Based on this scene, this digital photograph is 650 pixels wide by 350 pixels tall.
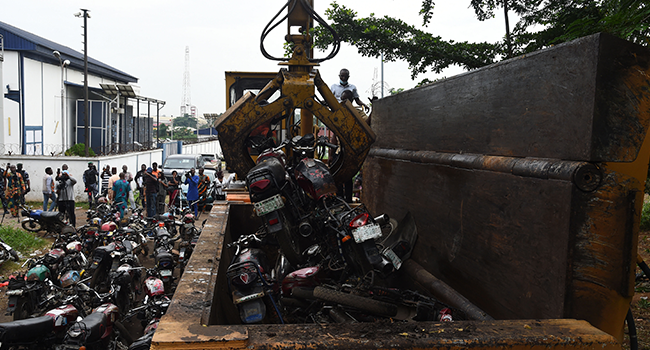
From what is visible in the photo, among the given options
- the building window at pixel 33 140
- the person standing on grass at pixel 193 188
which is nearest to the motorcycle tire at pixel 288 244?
the person standing on grass at pixel 193 188

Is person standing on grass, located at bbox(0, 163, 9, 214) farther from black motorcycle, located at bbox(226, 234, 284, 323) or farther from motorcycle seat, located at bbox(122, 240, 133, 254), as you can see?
black motorcycle, located at bbox(226, 234, 284, 323)

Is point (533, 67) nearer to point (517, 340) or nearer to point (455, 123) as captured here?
point (455, 123)

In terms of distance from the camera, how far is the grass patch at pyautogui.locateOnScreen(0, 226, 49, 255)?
975 centimetres

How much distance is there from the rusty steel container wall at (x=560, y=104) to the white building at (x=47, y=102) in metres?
21.0

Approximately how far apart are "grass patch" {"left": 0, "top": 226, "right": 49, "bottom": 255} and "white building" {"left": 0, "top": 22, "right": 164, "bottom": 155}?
11002 mm

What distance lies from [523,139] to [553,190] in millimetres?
440

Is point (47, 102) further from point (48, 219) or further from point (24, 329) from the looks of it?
point (24, 329)

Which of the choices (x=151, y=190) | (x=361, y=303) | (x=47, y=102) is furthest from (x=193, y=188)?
(x=47, y=102)

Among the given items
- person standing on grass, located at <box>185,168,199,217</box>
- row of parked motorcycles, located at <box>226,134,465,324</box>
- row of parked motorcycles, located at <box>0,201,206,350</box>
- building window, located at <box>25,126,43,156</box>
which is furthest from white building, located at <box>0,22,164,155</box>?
row of parked motorcycles, located at <box>226,134,465,324</box>

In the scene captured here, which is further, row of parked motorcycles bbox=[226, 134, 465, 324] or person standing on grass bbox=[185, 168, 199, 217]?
person standing on grass bbox=[185, 168, 199, 217]

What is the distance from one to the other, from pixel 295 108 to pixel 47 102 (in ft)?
83.2

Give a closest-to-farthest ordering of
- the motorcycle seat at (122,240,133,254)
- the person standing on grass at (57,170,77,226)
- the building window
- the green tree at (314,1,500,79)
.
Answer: the motorcycle seat at (122,240,133,254)
the green tree at (314,1,500,79)
the person standing on grass at (57,170,77,226)
the building window

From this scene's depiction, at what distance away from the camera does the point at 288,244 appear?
3.57m

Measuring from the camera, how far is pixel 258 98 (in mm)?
4207
